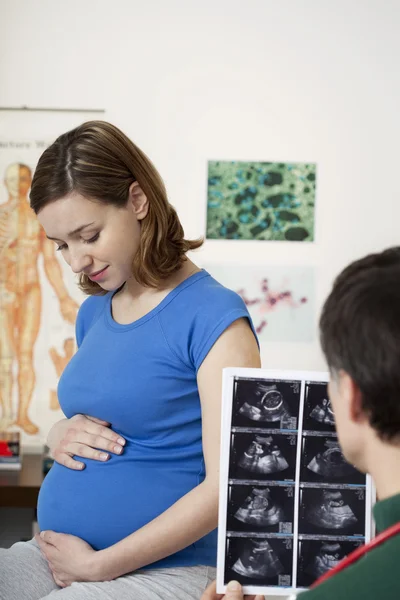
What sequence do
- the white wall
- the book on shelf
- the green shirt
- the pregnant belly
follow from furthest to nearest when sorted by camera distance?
1. the white wall
2. the book on shelf
3. the pregnant belly
4. the green shirt

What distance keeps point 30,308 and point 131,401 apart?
1924 mm

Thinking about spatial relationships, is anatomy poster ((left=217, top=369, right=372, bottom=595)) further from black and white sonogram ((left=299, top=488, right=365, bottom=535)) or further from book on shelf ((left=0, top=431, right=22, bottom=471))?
book on shelf ((left=0, top=431, right=22, bottom=471))

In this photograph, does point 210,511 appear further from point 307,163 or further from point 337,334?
point 307,163

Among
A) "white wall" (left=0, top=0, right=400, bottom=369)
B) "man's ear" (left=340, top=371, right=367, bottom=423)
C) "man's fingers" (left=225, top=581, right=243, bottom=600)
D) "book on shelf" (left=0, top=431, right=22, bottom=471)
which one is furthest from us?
"white wall" (left=0, top=0, right=400, bottom=369)

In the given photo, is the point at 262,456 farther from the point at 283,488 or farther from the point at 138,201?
the point at 138,201

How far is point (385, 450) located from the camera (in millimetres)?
865

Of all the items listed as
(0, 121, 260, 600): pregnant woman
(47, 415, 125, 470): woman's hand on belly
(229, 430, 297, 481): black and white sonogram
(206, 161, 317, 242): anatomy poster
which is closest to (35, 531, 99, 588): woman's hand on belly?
(0, 121, 260, 600): pregnant woman

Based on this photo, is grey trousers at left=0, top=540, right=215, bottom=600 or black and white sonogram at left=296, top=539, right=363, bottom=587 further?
grey trousers at left=0, top=540, right=215, bottom=600

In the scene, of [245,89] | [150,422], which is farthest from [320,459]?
[245,89]

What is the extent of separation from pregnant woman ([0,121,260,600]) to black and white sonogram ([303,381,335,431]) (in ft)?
0.80

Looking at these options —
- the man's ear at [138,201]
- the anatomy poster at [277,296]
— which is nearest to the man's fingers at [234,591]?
the man's ear at [138,201]

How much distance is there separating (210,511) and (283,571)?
243mm

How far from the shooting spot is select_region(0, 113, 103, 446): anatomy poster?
321 cm

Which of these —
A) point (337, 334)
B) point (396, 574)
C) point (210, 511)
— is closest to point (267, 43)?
point (210, 511)
